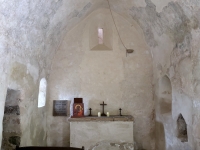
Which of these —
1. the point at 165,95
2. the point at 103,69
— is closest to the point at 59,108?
the point at 103,69

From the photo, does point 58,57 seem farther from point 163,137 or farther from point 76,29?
point 163,137

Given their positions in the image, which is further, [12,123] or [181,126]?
[181,126]

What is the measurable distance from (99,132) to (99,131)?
0.03 meters

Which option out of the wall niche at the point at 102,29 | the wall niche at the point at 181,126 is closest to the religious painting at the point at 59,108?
the wall niche at the point at 102,29

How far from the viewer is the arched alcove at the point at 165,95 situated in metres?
5.63

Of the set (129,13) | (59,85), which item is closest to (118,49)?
(129,13)

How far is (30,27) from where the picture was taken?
4.06m

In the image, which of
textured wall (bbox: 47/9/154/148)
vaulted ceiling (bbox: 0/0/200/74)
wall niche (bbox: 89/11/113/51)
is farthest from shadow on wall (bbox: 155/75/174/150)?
wall niche (bbox: 89/11/113/51)

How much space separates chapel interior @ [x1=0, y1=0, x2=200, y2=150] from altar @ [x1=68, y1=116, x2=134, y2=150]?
28 millimetres

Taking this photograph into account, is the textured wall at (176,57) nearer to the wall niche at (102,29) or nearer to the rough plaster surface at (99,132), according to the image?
the wall niche at (102,29)

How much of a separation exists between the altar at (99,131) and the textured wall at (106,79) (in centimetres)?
80

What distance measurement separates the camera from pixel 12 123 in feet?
13.7

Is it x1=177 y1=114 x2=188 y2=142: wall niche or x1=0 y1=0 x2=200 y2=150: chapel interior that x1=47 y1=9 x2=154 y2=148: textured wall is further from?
x1=177 y1=114 x2=188 y2=142: wall niche

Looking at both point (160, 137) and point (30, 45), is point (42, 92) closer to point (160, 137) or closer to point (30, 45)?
point (30, 45)
